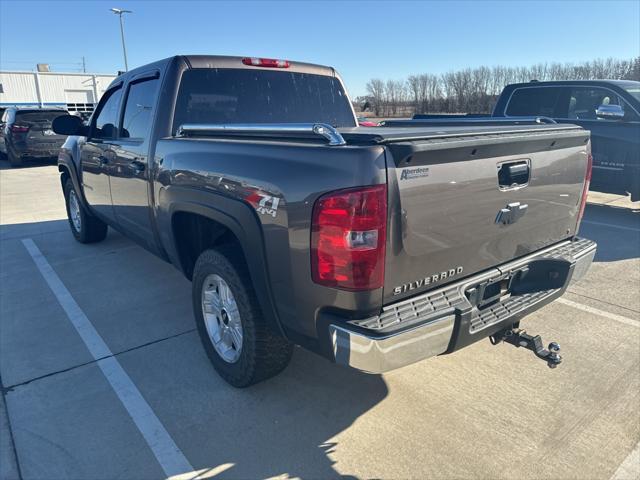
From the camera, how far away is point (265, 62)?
4.01 meters

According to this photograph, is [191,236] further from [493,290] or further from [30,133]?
[30,133]

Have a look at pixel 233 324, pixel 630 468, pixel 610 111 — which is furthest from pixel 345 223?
pixel 610 111

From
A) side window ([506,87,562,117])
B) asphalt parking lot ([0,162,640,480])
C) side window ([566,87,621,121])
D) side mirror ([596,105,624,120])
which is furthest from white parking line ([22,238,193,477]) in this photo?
side window ([566,87,621,121])

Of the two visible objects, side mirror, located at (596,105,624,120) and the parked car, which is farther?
the parked car

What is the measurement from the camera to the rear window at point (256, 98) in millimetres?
3646

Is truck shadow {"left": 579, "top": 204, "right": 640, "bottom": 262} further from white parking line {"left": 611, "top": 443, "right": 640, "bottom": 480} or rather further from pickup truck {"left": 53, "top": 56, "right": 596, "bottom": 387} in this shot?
white parking line {"left": 611, "top": 443, "right": 640, "bottom": 480}

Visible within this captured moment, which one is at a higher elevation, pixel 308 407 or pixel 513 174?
pixel 513 174

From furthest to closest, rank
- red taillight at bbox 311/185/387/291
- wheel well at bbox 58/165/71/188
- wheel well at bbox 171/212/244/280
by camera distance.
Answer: wheel well at bbox 58/165/71/188, wheel well at bbox 171/212/244/280, red taillight at bbox 311/185/387/291

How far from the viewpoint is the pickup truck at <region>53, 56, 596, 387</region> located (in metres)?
2.07

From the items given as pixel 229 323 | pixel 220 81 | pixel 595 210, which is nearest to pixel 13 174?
pixel 220 81

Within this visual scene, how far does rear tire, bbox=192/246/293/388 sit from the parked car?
1358 cm

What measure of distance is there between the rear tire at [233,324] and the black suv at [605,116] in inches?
243

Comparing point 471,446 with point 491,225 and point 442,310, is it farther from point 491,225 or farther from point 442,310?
point 491,225

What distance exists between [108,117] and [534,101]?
7.02 m
